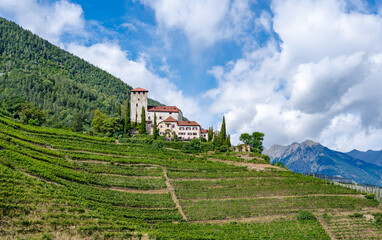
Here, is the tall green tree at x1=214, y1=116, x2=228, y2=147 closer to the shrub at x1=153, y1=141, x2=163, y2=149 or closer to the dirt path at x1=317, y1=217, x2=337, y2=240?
the shrub at x1=153, y1=141, x2=163, y2=149

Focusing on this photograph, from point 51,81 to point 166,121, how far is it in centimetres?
8841

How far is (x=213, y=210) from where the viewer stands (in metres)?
40.0

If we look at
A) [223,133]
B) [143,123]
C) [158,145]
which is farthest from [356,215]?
[143,123]

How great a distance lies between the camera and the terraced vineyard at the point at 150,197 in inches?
1043

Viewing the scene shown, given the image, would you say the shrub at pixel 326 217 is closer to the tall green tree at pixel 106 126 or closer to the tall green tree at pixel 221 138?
the tall green tree at pixel 221 138

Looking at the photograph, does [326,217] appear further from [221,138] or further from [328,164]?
[328,164]

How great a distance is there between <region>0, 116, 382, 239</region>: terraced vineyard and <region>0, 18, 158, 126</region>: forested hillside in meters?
36.0

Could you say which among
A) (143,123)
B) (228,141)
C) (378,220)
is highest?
(143,123)

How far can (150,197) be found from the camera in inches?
1640

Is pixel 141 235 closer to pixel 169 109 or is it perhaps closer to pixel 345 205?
pixel 345 205

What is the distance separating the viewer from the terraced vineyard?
26.5 m

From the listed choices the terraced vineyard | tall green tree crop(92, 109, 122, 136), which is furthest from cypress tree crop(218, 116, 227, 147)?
tall green tree crop(92, 109, 122, 136)

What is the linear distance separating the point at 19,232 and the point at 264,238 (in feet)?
90.7

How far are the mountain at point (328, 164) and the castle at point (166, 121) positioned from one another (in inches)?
4670
